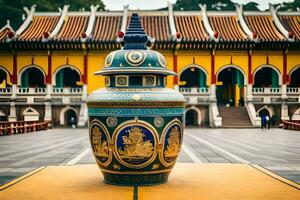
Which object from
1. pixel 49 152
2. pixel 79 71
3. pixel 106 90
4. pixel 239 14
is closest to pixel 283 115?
pixel 239 14

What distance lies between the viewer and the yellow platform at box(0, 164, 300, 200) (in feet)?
23.3

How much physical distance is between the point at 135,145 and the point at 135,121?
14.9 inches

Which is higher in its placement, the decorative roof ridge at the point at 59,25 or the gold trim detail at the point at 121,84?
the decorative roof ridge at the point at 59,25

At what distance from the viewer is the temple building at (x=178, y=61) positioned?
113 ft

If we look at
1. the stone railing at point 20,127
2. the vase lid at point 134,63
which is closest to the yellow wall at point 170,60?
the stone railing at point 20,127

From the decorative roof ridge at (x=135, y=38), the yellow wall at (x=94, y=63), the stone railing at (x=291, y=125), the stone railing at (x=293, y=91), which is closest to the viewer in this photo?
the decorative roof ridge at (x=135, y=38)

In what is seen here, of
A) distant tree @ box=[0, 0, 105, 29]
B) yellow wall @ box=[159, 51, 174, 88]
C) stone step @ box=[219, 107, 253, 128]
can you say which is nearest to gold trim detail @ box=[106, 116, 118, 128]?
stone step @ box=[219, 107, 253, 128]

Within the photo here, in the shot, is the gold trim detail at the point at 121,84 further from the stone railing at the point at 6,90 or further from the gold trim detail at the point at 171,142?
the stone railing at the point at 6,90

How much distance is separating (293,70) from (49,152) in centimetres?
2562

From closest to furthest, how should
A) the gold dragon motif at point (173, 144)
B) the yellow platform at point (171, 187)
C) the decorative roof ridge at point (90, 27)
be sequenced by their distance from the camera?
the yellow platform at point (171, 187), the gold dragon motif at point (173, 144), the decorative roof ridge at point (90, 27)

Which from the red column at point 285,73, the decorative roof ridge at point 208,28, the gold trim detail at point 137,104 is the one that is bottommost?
the gold trim detail at point 137,104

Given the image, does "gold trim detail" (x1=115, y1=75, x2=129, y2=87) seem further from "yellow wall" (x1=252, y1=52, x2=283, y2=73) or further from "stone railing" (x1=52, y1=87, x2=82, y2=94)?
"yellow wall" (x1=252, y1=52, x2=283, y2=73)

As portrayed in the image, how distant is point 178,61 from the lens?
117 feet

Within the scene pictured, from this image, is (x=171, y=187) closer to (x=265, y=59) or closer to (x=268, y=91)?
(x=268, y=91)
